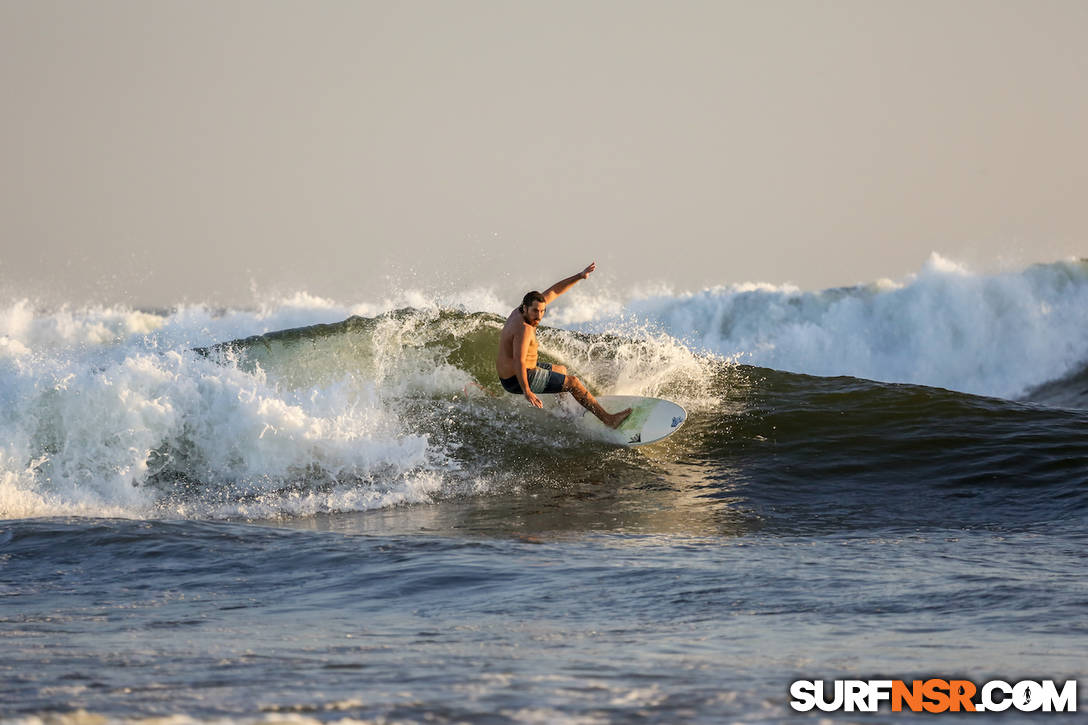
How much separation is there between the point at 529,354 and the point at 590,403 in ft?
3.90

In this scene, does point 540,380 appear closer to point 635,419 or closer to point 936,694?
point 635,419

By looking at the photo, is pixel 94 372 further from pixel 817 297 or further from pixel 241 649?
pixel 817 297

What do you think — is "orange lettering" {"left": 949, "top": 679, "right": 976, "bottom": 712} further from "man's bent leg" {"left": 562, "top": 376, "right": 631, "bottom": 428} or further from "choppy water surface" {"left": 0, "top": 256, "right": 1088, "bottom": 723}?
"man's bent leg" {"left": 562, "top": 376, "right": 631, "bottom": 428}

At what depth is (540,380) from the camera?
10.6 meters

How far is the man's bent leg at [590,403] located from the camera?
1081 centimetres

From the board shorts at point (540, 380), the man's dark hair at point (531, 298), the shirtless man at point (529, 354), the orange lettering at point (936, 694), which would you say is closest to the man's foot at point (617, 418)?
the shirtless man at point (529, 354)

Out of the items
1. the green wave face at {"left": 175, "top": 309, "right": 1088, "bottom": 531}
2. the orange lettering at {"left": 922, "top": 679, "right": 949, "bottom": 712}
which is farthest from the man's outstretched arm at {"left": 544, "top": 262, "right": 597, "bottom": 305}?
the orange lettering at {"left": 922, "top": 679, "right": 949, "bottom": 712}

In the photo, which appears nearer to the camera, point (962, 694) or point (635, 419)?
point (962, 694)

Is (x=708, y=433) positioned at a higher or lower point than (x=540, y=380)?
lower

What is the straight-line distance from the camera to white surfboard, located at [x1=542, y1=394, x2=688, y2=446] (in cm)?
1155

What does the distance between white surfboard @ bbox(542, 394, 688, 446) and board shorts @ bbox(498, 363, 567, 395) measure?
121 cm

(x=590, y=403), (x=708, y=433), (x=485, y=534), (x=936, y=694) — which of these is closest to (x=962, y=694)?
(x=936, y=694)

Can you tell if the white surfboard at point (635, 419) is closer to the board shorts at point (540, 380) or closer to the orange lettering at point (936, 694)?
the board shorts at point (540, 380)

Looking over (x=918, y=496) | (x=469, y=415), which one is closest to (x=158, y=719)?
(x=918, y=496)
